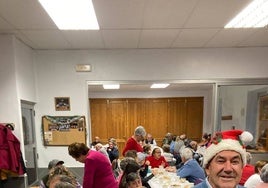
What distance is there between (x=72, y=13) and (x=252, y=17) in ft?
7.06

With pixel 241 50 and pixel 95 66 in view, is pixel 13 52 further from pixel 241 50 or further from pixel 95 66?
pixel 241 50

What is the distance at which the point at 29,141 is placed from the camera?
3.50 meters

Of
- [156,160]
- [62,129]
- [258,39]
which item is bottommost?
[156,160]

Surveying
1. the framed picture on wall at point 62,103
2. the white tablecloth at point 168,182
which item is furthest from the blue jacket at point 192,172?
the framed picture on wall at point 62,103

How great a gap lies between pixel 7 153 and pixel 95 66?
74.6 inches

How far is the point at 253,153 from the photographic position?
434 cm

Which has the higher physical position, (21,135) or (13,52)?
(13,52)

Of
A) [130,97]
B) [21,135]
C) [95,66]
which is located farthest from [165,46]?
[130,97]

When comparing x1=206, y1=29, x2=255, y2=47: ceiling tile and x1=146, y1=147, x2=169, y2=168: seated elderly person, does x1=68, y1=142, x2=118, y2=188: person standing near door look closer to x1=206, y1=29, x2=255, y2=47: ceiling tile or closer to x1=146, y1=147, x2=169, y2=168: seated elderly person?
x1=146, y1=147, x2=169, y2=168: seated elderly person

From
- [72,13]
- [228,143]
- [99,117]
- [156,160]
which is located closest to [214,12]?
[72,13]

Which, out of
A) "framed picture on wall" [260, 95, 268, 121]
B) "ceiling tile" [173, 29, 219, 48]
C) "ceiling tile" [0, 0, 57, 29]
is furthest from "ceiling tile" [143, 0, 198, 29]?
"framed picture on wall" [260, 95, 268, 121]

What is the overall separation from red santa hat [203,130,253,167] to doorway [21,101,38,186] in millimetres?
2984

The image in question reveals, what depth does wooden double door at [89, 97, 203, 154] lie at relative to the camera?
7.86 metres

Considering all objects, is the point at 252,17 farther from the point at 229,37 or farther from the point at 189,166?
the point at 189,166
